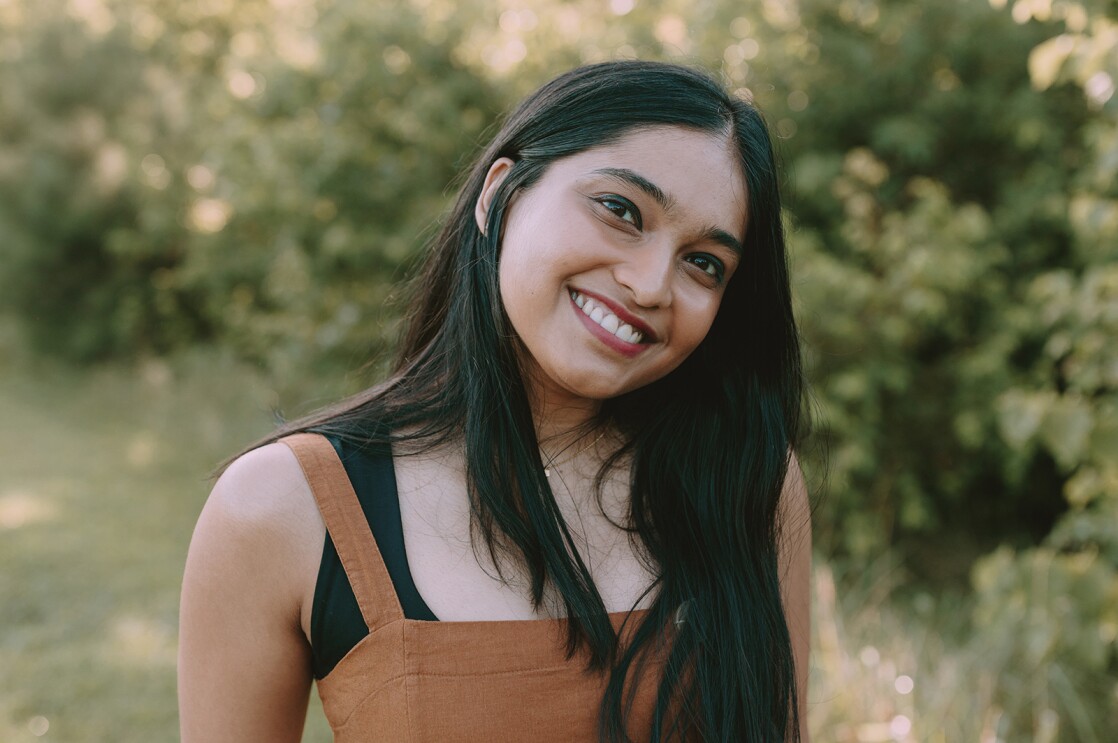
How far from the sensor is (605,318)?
1.52 m

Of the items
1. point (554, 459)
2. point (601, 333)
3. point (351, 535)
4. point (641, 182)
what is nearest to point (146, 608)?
point (554, 459)

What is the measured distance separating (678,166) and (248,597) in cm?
91

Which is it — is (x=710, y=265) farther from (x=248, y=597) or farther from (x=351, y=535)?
(x=248, y=597)

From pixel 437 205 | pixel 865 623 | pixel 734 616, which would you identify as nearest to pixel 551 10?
pixel 437 205

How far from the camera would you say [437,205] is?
19.3ft

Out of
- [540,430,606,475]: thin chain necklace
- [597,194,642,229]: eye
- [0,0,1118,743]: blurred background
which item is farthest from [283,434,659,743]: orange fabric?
[0,0,1118,743]: blurred background

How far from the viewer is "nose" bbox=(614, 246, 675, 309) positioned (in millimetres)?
1505

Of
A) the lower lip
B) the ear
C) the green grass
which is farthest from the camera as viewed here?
the green grass

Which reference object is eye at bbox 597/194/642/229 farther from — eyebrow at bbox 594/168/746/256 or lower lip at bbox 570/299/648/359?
lower lip at bbox 570/299/648/359

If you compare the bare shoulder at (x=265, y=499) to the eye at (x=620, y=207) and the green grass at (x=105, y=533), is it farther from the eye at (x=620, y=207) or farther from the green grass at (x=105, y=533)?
the eye at (x=620, y=207)

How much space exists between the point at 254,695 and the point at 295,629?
0.41 feet

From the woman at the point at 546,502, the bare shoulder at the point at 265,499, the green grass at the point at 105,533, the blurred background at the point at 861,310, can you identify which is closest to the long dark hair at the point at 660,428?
the woman at the point at 546,502

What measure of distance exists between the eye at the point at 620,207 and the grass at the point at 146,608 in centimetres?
99

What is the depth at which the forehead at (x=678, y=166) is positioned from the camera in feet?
5.00
